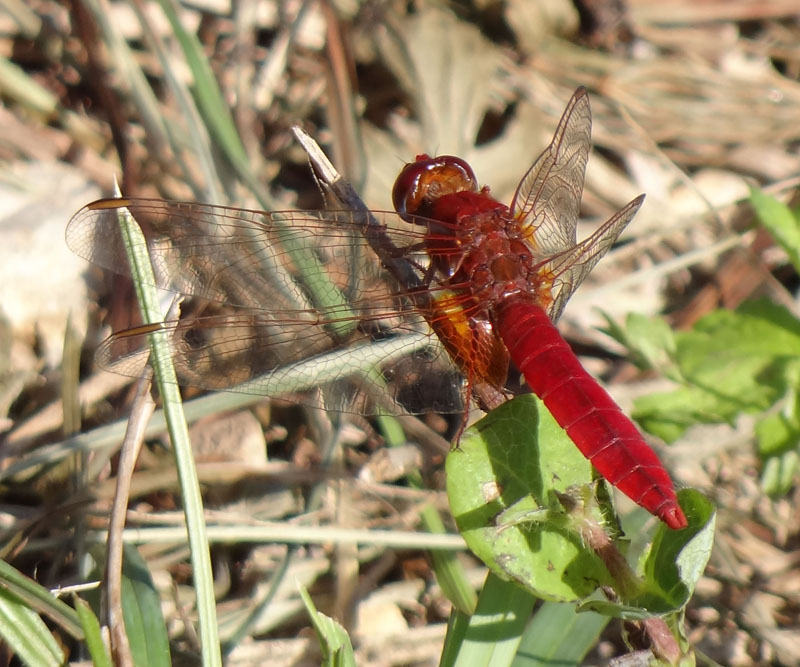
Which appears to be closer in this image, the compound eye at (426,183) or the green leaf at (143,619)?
the green leaf at (143,619)

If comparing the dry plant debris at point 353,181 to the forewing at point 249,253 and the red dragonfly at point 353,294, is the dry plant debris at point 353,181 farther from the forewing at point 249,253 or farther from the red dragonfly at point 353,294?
the forewing at point 249,253

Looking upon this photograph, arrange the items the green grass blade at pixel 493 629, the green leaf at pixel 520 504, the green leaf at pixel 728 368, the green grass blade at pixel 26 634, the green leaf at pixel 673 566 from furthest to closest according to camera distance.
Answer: the green leaf at pixel 728 368
the green grass blade at pixel 493 629
the green grass blade at pixel 26 634
the green leaf at pixel 520 504
the green leaf at pixel 673 566

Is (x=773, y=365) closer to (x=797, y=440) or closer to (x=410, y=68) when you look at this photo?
(x=797, y=440)

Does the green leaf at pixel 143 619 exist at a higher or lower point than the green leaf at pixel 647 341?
lower

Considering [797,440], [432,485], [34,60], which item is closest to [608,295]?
[797,440]

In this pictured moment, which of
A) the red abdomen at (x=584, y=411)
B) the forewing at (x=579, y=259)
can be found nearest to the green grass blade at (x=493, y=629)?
the red abdomen at (x=584, y=411)

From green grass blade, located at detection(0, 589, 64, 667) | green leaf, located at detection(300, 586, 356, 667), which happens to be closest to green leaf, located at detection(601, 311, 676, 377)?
green leaf, located at detection(300, 586, 356, 667)

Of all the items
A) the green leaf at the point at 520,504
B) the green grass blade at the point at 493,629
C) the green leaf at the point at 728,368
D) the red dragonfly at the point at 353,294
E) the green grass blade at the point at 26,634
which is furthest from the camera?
the green leaf at the point at 728,368

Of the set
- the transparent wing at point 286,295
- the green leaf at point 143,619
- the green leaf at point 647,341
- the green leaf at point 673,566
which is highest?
the transparent wing at point 286,295
